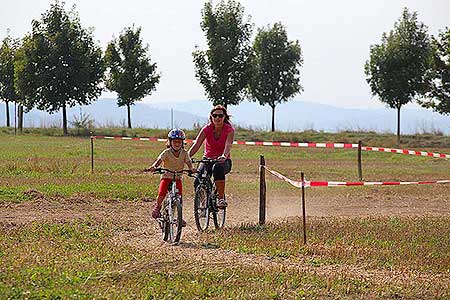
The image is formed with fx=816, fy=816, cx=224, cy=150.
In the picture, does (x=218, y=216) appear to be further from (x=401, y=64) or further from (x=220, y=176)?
(x=401, y=64)

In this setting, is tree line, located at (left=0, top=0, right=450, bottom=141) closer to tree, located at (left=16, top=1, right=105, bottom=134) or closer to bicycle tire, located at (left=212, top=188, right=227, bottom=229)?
tree, located at (left=16, top=1, right=105, bottom=134)

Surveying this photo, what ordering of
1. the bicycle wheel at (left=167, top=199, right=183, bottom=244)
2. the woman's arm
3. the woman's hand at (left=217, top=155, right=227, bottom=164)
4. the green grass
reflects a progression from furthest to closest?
1. the woman's arm
2. the woman's hand at (left=217, top=155, right=227, bottom=164)
3. the bicycle wheel at (left=167, top=199, right=183, bottom=244)
4. the green grass

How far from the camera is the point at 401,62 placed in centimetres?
5550

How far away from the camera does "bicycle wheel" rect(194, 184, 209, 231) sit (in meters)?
13.1

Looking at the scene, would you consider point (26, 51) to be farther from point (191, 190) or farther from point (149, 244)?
point (149, 244)

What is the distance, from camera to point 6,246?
10.8 metres

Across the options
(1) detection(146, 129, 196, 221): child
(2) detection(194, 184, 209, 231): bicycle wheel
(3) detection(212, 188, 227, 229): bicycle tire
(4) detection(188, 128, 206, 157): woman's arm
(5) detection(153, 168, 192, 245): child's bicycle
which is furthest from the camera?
(4) detection(188, 128, 206, 157): woman's arm

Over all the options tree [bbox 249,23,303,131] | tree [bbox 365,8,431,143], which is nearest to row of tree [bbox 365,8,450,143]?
tree [bbox 365,8,431,143]

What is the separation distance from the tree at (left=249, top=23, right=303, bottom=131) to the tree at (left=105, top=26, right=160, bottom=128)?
8450 mm

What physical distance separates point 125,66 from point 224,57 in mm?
9425

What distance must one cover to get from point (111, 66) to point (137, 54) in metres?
2.42

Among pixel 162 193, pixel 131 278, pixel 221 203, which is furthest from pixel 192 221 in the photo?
pixel 131 278

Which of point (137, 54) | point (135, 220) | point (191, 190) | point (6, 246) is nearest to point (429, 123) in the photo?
point (137, 54)

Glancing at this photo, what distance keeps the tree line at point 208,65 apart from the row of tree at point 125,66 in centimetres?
7
